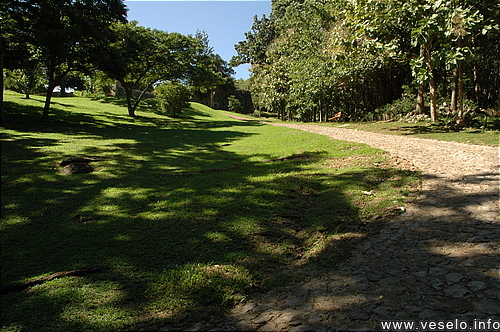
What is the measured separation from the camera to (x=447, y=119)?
47.3ft

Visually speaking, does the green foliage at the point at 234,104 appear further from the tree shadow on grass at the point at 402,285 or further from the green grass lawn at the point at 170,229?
the tree shadow on grass at the point at 402,285

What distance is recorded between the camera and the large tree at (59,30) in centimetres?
1366

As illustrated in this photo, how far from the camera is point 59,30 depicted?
13539mm

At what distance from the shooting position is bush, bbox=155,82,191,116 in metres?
26.7

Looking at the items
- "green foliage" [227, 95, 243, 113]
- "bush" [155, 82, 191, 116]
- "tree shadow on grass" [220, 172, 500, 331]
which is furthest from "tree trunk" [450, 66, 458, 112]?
"green foliage" [227, 95, 243, 113]

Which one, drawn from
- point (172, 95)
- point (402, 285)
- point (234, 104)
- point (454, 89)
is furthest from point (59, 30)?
point (234, 104)

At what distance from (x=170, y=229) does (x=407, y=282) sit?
2613 millimetres

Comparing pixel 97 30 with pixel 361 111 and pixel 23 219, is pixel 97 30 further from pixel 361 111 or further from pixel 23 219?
pixel 361 111

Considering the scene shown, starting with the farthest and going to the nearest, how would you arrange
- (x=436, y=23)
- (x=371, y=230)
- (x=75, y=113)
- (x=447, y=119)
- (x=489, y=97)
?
1. (x=75, y=113)
2. (x=489, y=97)
3. (x=447, y=119)
4. (x=436, y=23)
5. (x=371, y=230)

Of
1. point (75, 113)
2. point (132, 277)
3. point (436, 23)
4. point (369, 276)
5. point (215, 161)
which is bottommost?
point (132, 277)

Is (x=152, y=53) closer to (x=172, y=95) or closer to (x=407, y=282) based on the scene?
(x=172, y=95)

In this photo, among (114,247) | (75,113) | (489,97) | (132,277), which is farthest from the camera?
(75,113)

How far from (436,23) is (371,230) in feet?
30.7

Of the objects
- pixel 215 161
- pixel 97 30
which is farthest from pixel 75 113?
pixel 215 161
